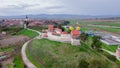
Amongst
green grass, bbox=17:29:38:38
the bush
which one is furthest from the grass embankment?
green grass, bbox=17:29:38:38

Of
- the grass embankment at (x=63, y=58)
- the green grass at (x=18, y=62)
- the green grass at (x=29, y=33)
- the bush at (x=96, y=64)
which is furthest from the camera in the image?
the green grass at (x=29, y=33)

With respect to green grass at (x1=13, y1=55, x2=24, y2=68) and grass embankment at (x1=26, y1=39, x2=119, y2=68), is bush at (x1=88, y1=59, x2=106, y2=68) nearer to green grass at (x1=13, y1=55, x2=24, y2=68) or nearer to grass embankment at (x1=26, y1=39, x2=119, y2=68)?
grass embankment at (x1=26, y1=39, x2=119, y2=68)

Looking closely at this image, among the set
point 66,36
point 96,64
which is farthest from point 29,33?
point 96,64

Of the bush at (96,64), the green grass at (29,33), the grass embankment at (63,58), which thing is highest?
the bush at (96,64)

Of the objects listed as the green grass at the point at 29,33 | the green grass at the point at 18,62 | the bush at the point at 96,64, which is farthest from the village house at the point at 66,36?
the bush at the point at 96,64

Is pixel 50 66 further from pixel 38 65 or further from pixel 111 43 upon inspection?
pixel 111 43

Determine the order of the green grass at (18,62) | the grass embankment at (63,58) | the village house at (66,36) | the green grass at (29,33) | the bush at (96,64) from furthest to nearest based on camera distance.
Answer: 1. the green grass at (29,33)
2. the village house at (66,36)
3. the green grass at (18,62)
4. the grass embankment at (63,58)
5. the bush at (96,64)

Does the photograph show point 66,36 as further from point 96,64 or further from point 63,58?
point 96,64

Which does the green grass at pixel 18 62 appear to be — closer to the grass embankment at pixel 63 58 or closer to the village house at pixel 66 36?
the grass embankment at pixel 63 58

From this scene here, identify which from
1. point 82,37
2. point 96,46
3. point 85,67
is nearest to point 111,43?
point 82,37

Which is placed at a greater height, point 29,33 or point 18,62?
point 18,62

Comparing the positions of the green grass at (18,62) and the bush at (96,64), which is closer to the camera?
the bush at (96,64)
